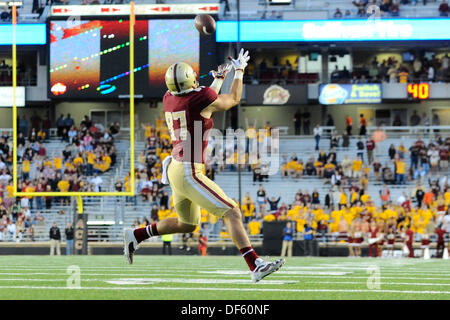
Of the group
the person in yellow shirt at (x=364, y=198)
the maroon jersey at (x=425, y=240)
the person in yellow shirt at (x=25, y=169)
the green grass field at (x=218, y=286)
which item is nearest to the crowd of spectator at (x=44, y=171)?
the person in yellow shirt at (x=25, y=169)

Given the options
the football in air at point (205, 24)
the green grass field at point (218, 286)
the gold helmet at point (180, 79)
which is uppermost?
the football in air at point (205, 24)

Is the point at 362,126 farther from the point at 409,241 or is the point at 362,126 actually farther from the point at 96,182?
the point at 96,182

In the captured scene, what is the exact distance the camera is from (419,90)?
3150cm

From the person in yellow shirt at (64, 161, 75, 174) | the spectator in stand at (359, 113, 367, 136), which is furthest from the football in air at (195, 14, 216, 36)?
the spectator in stand at (359, 113, 367, 136)

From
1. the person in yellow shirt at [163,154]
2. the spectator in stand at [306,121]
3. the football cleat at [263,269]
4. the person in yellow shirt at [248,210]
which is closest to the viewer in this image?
Result: the football cleat at [263,269]

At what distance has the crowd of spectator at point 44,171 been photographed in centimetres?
2090

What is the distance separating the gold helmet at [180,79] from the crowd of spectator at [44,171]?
42.0 ft

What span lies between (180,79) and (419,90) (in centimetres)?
2558

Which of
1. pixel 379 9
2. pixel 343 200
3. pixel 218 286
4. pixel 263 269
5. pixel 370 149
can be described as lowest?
pixel 343 200

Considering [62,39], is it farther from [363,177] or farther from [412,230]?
[412,230]

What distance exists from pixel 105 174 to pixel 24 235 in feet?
7.96

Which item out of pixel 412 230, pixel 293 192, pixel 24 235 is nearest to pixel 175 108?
pixel 412 230

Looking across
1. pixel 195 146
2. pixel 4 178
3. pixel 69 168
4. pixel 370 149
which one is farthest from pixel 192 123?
pixel 370 149

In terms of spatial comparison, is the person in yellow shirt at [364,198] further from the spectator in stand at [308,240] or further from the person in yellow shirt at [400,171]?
the spectator in stand at [308,240]
